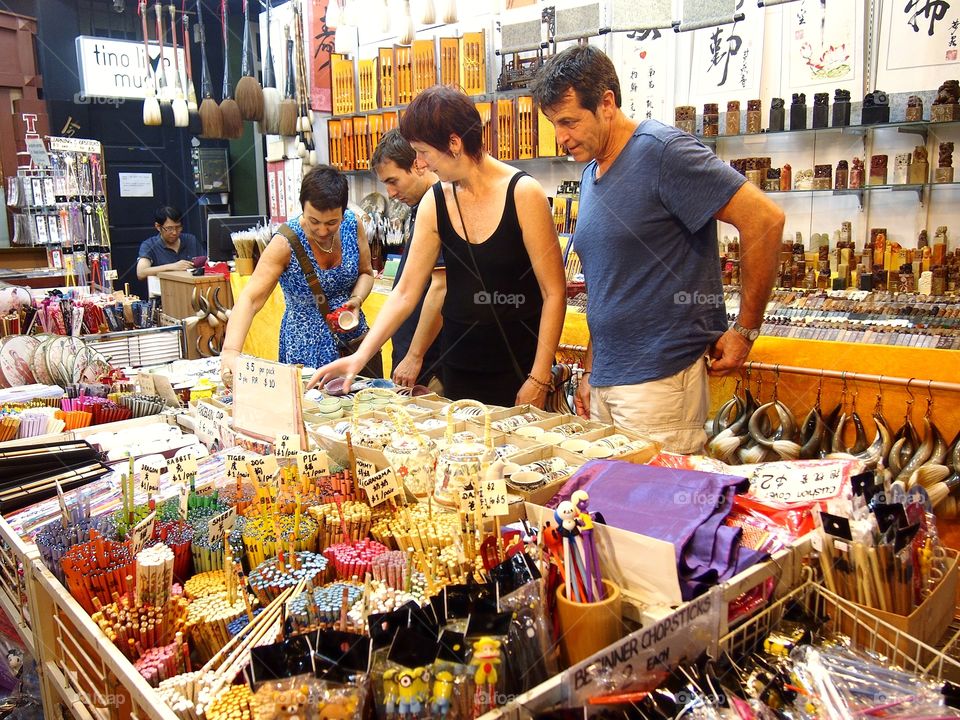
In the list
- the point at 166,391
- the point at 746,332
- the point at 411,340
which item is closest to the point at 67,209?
the point at 166,391

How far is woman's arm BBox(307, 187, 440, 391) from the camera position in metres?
2.71

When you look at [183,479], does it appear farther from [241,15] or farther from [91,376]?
[241,15]

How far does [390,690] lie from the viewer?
1.06 meters

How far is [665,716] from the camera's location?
1114 mm

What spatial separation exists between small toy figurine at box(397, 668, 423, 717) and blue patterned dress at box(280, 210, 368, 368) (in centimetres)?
255

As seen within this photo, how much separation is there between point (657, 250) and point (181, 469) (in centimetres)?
136

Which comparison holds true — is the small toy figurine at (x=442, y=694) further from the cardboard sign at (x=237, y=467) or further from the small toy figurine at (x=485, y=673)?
the cardboard sign at (x=237, y=467)

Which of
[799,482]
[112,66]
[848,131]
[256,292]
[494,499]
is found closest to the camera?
[494,499]

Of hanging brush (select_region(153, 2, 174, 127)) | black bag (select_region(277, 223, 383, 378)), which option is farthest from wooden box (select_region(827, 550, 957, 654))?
hanging brush (select_region(153, 2, 174, 127))

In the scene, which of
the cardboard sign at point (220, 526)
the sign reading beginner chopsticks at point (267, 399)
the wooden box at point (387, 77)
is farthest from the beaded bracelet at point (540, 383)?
the wooden box at point (387, 77)

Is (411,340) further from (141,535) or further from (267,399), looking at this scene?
(141,535)

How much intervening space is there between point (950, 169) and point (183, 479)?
3.73 metres

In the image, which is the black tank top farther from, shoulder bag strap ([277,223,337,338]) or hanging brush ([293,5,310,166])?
hanging brush ([293,5,310,166])

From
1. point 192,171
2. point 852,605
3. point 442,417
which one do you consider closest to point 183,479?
point 442,417
